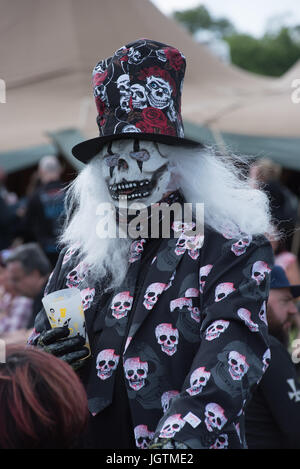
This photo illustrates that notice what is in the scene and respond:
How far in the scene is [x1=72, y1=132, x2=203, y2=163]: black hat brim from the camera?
2.03 m

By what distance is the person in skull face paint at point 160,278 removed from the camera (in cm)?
168

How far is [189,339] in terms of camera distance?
6.01 ft

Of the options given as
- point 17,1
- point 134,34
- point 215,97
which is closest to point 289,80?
point 215,97

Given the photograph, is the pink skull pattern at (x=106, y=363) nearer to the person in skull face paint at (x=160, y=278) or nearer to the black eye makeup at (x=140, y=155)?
the person in skull face paint at (x=160, y=278)

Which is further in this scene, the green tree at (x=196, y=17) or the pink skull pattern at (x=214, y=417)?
the green tree at (x=196, y=17)

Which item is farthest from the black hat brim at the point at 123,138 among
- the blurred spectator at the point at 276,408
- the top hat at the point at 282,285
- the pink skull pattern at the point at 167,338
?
the top hat at the point at 282,285

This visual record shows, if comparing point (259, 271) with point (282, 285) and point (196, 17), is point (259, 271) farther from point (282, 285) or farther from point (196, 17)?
point (196, 17)

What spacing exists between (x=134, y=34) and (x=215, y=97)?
1681 mm

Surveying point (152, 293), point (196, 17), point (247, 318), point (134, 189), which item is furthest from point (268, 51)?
point (247, 318)

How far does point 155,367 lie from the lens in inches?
71.9

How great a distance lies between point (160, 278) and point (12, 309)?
3.57 metres

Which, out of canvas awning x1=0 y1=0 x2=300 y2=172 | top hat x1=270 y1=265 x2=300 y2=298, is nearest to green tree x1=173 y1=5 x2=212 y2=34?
canvas awning x1=0 y1=0 x2=300 y2=172

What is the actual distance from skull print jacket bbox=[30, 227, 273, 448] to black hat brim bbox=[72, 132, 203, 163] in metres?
0.31
